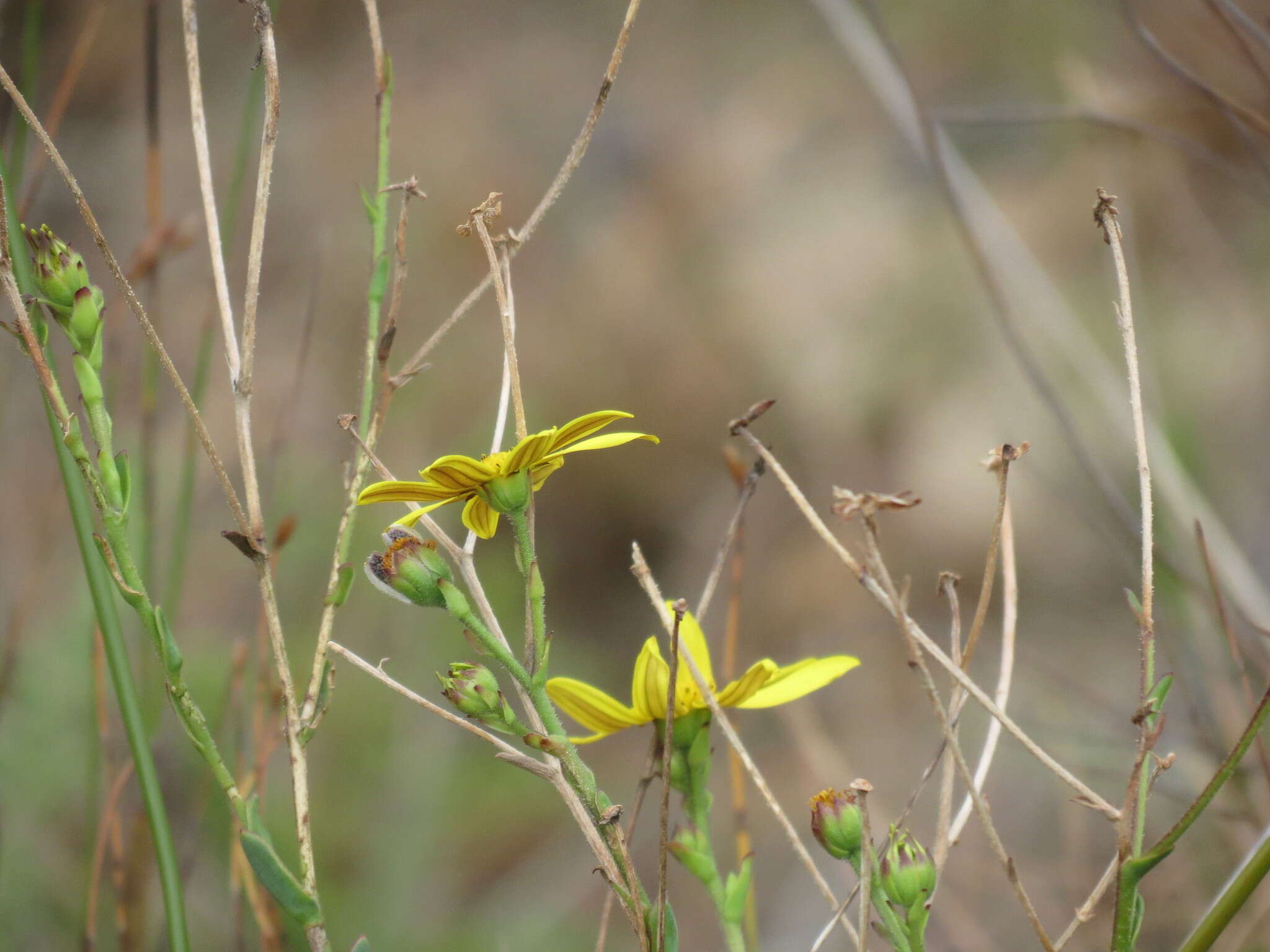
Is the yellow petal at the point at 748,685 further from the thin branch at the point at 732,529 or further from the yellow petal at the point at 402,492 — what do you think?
the yellow petal at the point at 402,492

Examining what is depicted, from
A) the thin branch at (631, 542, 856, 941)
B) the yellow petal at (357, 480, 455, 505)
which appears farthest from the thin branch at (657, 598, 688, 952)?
the yellow petal at (357, 480, 455, 505)

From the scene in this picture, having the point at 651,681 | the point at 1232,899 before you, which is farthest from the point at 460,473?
the point at 1232,899

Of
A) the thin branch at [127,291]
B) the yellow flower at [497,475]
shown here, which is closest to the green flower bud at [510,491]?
the yellow flower at [497,475]

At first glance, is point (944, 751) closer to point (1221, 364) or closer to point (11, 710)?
point (11, 710)

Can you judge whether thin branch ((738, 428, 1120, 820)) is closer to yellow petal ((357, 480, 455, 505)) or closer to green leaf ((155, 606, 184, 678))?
yellow petal ((357, 480, 455, 505))

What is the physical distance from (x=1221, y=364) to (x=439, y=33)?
219cm

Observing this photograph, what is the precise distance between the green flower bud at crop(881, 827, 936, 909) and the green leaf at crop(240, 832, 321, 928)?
242 millimetres

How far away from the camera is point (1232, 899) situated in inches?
15.2

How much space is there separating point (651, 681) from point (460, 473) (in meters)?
0.14

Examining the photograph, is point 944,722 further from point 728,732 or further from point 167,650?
point 167,650

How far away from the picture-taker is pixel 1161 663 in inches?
50.7

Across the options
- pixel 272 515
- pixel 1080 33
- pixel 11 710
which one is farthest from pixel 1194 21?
pixel 11 710

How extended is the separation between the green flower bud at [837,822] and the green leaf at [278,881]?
0.71ft

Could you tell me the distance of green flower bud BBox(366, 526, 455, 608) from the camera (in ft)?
1.39
